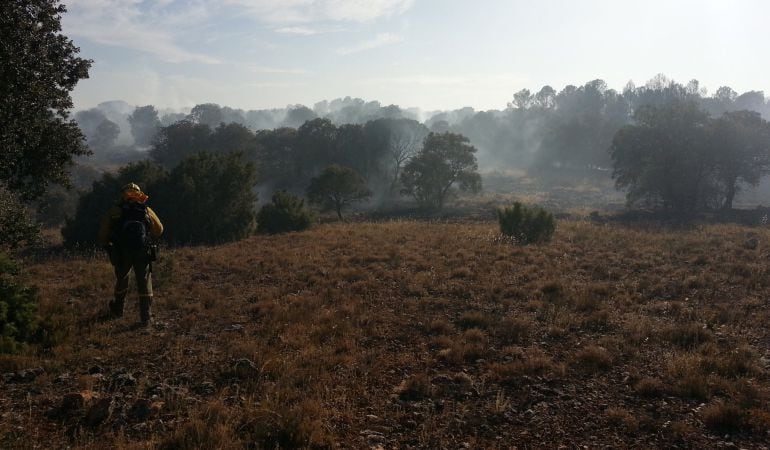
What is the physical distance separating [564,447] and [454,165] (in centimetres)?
3655

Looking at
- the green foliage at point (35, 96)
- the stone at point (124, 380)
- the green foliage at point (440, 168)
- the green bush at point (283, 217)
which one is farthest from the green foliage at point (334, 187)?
the stone at point (124, 380)

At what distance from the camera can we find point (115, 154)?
354ft

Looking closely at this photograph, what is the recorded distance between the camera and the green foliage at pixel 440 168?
128 feet

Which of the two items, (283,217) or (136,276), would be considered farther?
(283,217)

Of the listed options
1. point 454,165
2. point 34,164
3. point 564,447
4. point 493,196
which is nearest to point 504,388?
point 564,447

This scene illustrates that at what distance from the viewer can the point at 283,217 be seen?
2314cm

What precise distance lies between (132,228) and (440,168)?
110 ft

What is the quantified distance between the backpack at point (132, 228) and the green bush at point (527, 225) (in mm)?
13019

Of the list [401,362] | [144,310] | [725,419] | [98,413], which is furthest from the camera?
[144,310]

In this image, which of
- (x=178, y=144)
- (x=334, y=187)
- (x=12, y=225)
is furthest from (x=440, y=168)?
(x=178, y=144)

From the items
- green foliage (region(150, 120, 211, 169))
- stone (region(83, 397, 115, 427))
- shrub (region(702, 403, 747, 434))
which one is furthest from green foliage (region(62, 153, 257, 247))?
green foliage (region(150, 120, 211, 169))

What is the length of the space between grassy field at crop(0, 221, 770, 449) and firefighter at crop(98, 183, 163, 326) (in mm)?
423

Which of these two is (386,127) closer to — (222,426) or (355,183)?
(355,183)

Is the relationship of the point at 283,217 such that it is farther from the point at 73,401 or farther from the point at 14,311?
the point at 73,401
